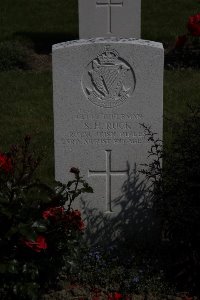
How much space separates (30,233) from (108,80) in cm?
140

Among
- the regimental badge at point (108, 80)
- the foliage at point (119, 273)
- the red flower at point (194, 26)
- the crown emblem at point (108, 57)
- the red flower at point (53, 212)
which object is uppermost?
the red flower at point (194, 26)

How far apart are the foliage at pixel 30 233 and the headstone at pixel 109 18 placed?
19.2 ft

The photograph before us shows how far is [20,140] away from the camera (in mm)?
8047

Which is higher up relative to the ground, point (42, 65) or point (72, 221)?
point (42, 65)

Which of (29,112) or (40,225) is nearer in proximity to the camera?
(40,225)

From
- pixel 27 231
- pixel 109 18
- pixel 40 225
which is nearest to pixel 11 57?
pixel 109 18

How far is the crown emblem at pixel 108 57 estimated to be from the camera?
5.28 metres

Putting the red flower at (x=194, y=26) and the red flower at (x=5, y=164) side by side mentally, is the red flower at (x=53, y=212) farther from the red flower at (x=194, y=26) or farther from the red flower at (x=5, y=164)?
the red flower at (x=194, y=26)

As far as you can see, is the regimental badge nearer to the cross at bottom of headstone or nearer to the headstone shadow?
the cross at bottom of headstone

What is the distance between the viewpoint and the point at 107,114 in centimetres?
543

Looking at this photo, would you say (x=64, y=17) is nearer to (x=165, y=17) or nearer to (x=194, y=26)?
(x=165, y=17)

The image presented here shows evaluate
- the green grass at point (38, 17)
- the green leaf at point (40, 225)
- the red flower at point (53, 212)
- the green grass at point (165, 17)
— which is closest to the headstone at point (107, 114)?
the red flower at point (53, 212)

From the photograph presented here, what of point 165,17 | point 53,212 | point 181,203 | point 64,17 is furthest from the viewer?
point 64,17

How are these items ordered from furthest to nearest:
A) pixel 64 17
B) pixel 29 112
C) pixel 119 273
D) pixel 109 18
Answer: pixel 64 17 < pixel 109 18 < pixel 29 112 < pixel 119 273
